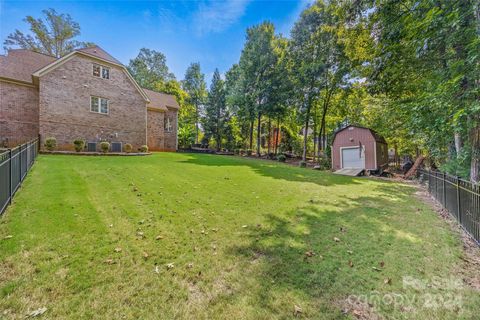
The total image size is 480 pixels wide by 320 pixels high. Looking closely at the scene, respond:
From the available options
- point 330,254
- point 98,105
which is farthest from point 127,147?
point 330,254

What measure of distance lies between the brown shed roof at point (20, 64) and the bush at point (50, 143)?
17.0 feet

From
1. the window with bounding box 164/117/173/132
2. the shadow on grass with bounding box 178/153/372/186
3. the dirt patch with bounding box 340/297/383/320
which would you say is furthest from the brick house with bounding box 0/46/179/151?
the dirt patch with bounding box 340/297/383/320

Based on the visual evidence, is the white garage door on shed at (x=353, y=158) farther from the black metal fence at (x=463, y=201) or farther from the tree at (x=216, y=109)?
the tree at (x=216, y=109)

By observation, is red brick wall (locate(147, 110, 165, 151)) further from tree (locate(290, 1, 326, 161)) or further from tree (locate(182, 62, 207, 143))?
tree (locate(290, 1, 326, 161))

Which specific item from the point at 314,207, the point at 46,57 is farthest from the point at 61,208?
the point at 46,57

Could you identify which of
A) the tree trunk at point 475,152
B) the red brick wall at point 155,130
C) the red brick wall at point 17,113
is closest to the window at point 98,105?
the red brick wall at point 17,113

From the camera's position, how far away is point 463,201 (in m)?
4.82

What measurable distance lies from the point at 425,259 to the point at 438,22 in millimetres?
5805

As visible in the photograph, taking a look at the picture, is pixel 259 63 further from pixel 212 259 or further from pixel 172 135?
pixel 212 259

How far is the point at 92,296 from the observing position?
2316 millimetres

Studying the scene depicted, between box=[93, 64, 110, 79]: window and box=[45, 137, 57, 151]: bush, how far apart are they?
6160mm

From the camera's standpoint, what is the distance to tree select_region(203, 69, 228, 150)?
2955 centimetres

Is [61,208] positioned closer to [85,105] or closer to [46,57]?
[85,105]

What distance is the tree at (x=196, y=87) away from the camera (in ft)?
109
